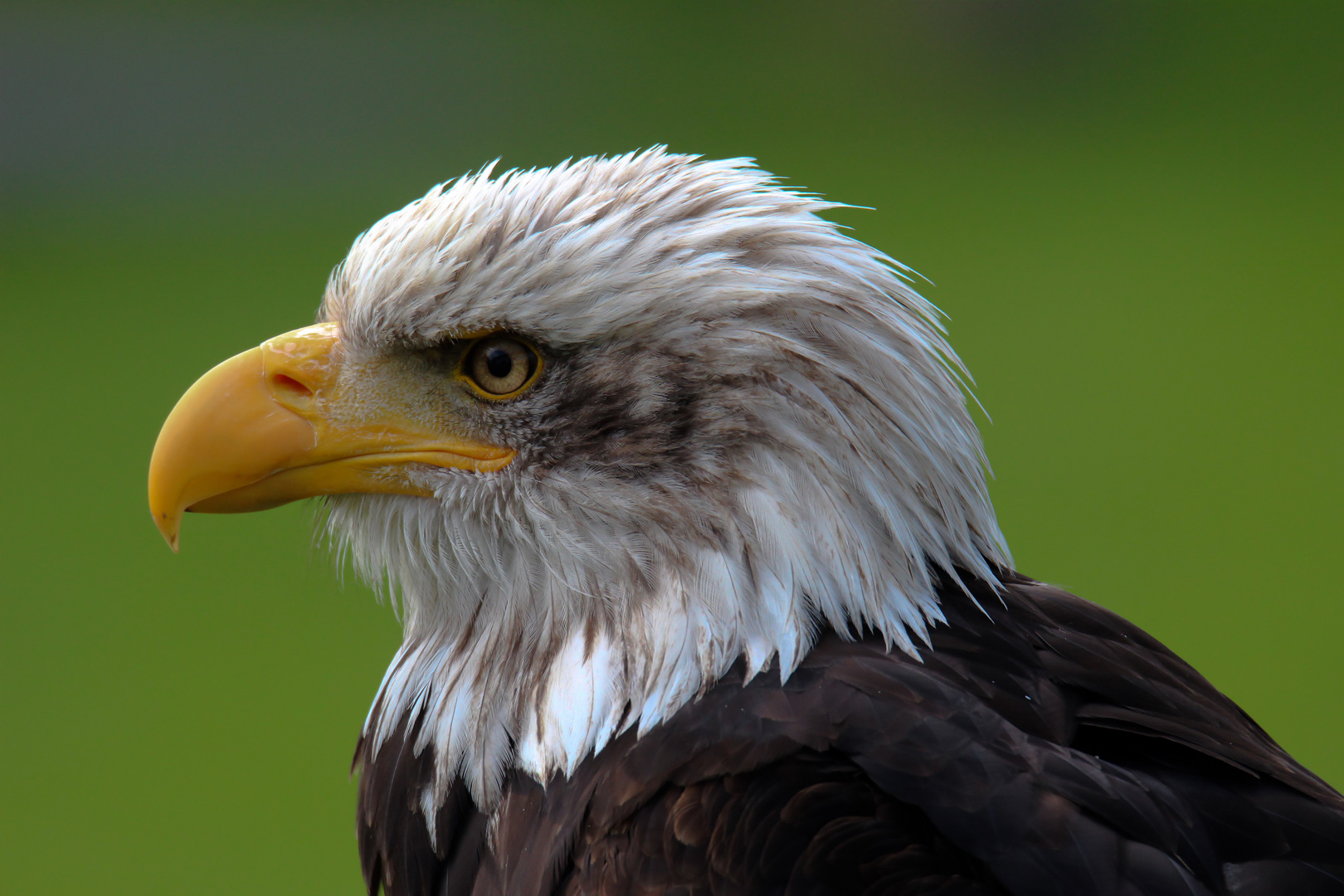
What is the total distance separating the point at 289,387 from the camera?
1.32 meters

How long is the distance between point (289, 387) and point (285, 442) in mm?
67

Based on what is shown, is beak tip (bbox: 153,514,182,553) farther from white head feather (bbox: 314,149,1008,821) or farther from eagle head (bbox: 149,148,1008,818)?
white head feather (bbox: 314,149,1008,821)

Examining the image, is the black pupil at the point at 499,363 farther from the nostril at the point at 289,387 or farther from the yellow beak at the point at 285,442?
the nostril at the point at 289,387

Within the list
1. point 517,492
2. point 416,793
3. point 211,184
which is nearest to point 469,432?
point 517,492

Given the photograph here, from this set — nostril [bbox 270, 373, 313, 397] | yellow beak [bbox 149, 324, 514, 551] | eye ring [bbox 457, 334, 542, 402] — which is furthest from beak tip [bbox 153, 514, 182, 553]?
eye ring [bbox 457, 334, 542, 402]

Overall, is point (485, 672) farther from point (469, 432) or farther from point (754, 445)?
point (754, 445)

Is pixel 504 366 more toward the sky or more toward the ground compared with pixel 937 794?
more toward the sky

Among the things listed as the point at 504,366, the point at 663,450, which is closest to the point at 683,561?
the point at 663,450

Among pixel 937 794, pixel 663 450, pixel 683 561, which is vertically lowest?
pixel 937 794

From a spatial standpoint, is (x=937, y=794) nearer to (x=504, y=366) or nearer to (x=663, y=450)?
(x=663, y=450)

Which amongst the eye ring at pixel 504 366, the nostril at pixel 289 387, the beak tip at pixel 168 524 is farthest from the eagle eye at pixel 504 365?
the beak tip at pixel 168 524

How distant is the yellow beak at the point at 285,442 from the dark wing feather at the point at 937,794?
0.36 metres

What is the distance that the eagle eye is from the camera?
1287 millimetres

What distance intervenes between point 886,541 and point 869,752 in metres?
0.24
